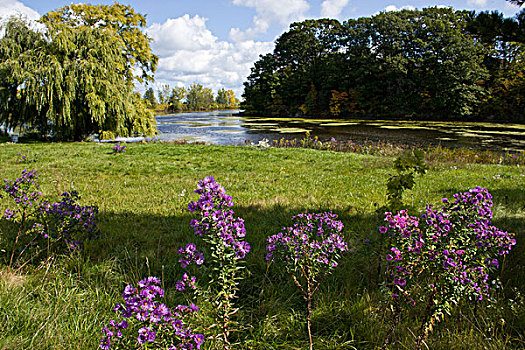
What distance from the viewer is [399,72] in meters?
38.7

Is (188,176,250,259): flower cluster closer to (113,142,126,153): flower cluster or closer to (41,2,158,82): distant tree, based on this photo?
(113,142,126,153): flower cluster

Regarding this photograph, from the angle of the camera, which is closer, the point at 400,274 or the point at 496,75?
the point at 400,274

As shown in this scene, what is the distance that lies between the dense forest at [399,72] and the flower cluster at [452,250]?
116ft

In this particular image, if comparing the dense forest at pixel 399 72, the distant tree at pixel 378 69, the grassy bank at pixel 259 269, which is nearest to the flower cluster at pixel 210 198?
the grassy bank at pixel 259 269

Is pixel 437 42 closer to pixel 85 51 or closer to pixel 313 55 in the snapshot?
pixel 313 55

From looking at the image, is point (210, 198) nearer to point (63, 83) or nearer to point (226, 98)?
point (63, 83)

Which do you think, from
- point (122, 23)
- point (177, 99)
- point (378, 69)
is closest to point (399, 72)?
point (378, 69)

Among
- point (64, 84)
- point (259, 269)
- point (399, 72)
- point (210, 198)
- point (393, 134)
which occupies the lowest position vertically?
point (259, 269)

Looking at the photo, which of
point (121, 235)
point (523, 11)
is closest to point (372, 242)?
point (121, 235)

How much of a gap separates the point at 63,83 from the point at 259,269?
13863 mm

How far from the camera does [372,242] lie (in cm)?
321

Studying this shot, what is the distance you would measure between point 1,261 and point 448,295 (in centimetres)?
349

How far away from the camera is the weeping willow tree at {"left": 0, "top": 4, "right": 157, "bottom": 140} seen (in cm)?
1269

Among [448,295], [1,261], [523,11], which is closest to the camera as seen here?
[448,295]
